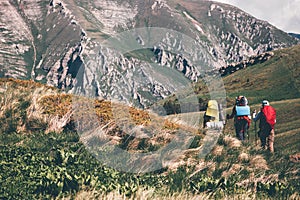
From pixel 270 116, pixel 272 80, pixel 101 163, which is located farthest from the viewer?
pixel 272 80

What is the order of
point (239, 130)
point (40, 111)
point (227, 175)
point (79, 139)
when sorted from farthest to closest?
point (239, 130), point (40, 111), point (79, 139), point (227, 175)

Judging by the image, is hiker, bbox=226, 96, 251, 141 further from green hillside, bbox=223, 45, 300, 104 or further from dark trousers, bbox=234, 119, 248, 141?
green hillside, bbox=223, 45, 300, 104

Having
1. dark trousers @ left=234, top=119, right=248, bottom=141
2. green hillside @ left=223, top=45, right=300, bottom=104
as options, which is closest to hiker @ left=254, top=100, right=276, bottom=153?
dark trousers @ left=234, top=119, right=248, bottom=141

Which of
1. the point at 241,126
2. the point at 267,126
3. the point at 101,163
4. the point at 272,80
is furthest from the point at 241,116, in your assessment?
the point at 272,80

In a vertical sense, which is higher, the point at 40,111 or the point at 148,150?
the point at 40,111

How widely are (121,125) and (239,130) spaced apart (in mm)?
6374

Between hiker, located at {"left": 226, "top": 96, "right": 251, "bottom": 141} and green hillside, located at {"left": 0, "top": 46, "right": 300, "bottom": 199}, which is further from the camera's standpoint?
hiker, located at {"left": 226, "top": 96, "right": 251, "bottom": 141}

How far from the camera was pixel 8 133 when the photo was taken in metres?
13.3

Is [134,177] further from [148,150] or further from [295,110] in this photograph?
[295,110]

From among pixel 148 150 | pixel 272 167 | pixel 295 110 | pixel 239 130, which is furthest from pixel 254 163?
pixel 295 110

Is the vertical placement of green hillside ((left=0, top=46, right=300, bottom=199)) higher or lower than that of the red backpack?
lower

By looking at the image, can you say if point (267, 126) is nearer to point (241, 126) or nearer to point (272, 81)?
point (241, 126)

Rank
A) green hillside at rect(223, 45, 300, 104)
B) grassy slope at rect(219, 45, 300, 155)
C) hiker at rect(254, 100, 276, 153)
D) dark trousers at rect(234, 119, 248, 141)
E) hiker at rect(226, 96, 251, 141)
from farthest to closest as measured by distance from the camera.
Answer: green hillside at rect(223, 45, 300, 104)
grassy slope at rect(219, 45, 300, 155)
dark trousers at rect(234, 119, 248, 141)
hiker at rect(226, 96, 251, 141)
hiker at rect(254, 100, 276, 153)

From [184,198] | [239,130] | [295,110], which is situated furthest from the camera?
[295,110]
